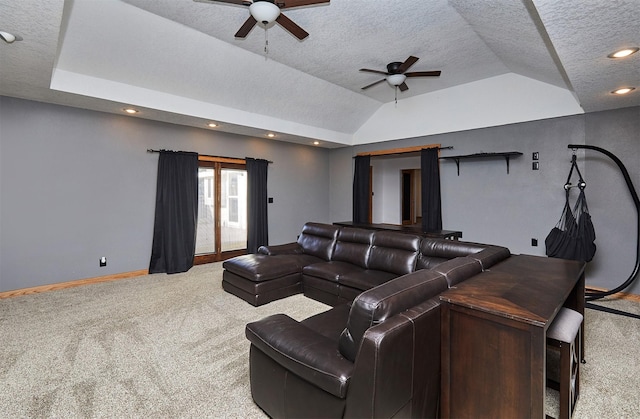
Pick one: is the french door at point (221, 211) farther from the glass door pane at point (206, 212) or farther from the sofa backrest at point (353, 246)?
the sofa backrest at point (353, 246)

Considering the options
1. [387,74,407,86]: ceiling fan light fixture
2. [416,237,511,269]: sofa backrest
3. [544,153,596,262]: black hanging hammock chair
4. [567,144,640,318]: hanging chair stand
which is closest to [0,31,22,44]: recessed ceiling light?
[387,74,407,86]: ceiling fan light fixture

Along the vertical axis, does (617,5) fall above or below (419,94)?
below

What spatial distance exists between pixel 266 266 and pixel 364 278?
1233 mm

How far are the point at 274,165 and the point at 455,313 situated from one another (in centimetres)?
583

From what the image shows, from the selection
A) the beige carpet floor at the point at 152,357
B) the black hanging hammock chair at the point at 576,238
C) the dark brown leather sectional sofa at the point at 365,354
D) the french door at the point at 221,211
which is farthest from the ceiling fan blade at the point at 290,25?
the black hanging hammock chair at the point at 576,238

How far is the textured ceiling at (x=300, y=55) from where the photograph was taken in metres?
2.42

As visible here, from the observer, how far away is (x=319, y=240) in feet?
14.9

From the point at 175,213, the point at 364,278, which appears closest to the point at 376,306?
the point at 364,278

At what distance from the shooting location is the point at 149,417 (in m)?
1.85

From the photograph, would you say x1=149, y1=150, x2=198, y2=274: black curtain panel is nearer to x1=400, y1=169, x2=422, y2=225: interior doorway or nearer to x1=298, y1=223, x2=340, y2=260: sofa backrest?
x1=298, y1=223, x2=340, y2=260: sofa backrest

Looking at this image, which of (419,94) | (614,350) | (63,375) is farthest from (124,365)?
(419,94)

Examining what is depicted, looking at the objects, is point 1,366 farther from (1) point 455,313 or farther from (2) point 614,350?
(2) point 614,350

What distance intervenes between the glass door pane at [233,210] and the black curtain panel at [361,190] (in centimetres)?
263

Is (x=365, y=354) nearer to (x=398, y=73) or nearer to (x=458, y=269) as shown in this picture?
(x=458, y=269)
